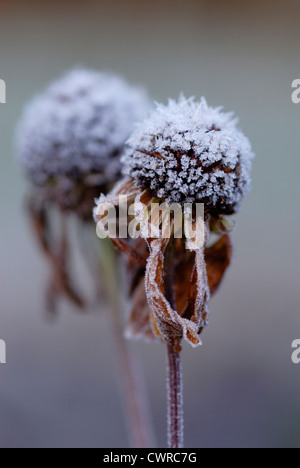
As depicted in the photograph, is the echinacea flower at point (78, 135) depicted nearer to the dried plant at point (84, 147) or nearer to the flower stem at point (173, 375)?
the dried plant at point (84, 147)

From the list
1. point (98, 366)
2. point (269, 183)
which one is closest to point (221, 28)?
point (269, 183)

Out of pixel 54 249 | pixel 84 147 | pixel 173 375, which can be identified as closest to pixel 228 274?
pixel 54 249

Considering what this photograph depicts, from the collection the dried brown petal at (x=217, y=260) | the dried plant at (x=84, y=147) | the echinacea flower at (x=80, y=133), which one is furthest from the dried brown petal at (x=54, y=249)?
the dried brown petal at (x=217, y=260)

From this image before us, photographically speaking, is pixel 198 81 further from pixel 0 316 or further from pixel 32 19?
pixel 0 316

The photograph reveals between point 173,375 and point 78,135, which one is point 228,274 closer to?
point 78,135

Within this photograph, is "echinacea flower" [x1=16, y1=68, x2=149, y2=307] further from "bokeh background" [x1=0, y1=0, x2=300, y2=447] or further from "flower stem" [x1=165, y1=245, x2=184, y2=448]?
"flower stem" [x1=165, y1=245, x2=184, y2=448]

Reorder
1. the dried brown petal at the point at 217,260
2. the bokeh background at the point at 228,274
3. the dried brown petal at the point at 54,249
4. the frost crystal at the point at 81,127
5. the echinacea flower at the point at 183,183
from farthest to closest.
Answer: the bokeh background at the point at 228,274, the dried brown petal at the point at 54,249, the frost crystal at the point at 81,127, the dried brown petal at the point at 217,260, the echinacea flower at the point at 183,183

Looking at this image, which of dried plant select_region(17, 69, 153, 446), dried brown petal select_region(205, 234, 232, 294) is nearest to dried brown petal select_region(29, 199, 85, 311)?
dried plant select_region(17, 69, 153, 446)

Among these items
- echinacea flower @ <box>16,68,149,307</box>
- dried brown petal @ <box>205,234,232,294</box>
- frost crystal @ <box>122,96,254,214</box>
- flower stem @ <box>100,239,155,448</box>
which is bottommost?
flower stem @ <box>100,239,155,448</box>
